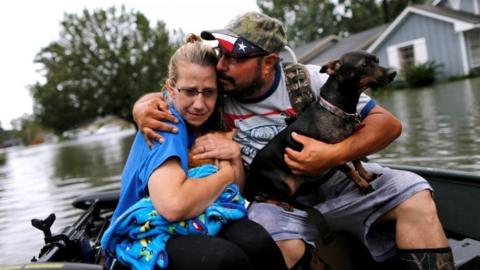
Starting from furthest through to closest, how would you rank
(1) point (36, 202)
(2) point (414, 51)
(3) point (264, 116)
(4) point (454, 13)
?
(2) point (414, 51), (4) point (454, 13), (1) point (36, 202), (3) point (264, 116)

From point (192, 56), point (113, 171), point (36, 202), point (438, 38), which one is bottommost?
point (113, 171)

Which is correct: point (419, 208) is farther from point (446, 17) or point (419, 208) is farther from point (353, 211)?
point (446, 17)

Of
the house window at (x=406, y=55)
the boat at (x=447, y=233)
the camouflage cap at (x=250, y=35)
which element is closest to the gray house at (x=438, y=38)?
the house window at (x=406, y=55)

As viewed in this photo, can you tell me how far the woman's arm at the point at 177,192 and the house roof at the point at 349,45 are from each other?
26741mm

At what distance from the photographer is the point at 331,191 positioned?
297 cm

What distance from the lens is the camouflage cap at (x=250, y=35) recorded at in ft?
8.68

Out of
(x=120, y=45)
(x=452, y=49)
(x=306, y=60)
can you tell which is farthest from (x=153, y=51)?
(x=452, y=49)

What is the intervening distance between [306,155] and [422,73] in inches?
839

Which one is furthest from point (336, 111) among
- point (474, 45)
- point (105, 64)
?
point (105, 64)

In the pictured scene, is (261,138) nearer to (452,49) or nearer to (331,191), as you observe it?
(331,191)

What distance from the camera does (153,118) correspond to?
2430 mm

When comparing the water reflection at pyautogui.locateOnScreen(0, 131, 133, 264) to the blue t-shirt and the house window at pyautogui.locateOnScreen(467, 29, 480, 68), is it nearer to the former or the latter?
the blue t-shirt

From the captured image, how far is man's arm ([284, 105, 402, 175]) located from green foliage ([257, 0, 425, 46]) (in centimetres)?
5010

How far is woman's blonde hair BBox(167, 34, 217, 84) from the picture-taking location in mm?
2510
